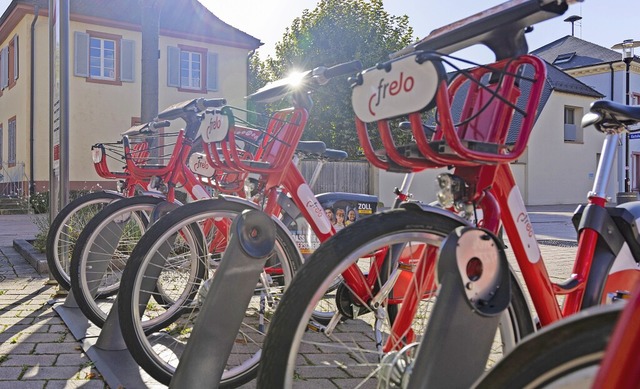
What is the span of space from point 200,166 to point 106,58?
57.4ft

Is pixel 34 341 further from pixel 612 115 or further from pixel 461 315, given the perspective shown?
pixel 612 115

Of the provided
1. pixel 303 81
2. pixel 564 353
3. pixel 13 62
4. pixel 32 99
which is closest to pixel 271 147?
pixel 303 81

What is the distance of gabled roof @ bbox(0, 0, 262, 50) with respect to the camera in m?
20.2

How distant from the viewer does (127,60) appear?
20562mm

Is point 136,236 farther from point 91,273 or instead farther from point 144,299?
point 144,299

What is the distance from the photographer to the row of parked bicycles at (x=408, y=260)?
1433 mm

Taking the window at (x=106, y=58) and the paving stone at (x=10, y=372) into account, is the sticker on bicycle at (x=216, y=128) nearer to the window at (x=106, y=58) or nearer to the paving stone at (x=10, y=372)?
the paving stone at (x=10, y=372)

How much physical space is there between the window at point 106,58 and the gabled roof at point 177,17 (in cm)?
62

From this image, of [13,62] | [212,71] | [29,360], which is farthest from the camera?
[212,71]

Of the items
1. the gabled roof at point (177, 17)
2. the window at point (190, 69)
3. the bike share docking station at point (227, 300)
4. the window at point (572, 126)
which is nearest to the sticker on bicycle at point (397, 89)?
the bike share docking station at point (227, 300)

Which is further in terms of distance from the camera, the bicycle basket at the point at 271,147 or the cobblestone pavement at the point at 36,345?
the bicycle basket at the point at 271,147

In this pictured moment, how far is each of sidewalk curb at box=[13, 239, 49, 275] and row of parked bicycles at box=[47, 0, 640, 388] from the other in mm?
2494

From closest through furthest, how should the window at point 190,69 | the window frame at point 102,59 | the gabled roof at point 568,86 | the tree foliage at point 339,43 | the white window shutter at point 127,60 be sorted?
the window frame at point 102,59 < the white window shutter at point 127,60 < the window at point 190,69 < the tree foliage at point 339,43 < the gabled roof at point 568,86

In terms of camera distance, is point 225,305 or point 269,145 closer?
point 225,305
